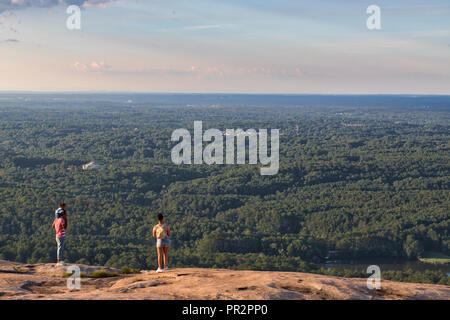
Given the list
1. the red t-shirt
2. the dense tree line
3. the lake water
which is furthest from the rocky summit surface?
the lake water

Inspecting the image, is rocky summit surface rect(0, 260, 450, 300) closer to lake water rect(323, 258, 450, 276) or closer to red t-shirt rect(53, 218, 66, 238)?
red t-shirt rect(53, 218, 66, 238)

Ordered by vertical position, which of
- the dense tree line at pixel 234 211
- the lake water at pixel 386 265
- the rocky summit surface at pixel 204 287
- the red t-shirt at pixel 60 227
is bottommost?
the lake water at pixel 386 265

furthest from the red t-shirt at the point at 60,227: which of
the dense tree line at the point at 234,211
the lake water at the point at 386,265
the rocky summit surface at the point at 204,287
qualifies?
the lake water at the point at 386,265

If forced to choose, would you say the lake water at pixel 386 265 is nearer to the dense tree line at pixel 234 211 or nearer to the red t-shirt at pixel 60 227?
the dense tree line at pixel 234 211

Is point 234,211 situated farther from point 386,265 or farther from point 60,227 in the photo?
point 60,227

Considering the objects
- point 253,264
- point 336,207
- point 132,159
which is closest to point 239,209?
point 336,207

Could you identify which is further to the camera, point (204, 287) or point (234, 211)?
point (234, 211)

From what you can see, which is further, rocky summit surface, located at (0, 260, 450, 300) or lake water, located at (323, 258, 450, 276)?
lake water, located at (323, 258, 450, 276)

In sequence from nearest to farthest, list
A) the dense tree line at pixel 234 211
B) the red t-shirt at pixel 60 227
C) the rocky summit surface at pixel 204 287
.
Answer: the rocky summit surface at pixel 204 287 → the red t-shirt at pixel 60 227 → the dense tree line at pixel 234 211

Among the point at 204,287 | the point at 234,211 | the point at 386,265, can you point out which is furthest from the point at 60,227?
the point at 234,211

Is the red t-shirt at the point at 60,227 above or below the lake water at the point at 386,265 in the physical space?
above

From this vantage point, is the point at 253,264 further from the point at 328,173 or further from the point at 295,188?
the point at 328,173
